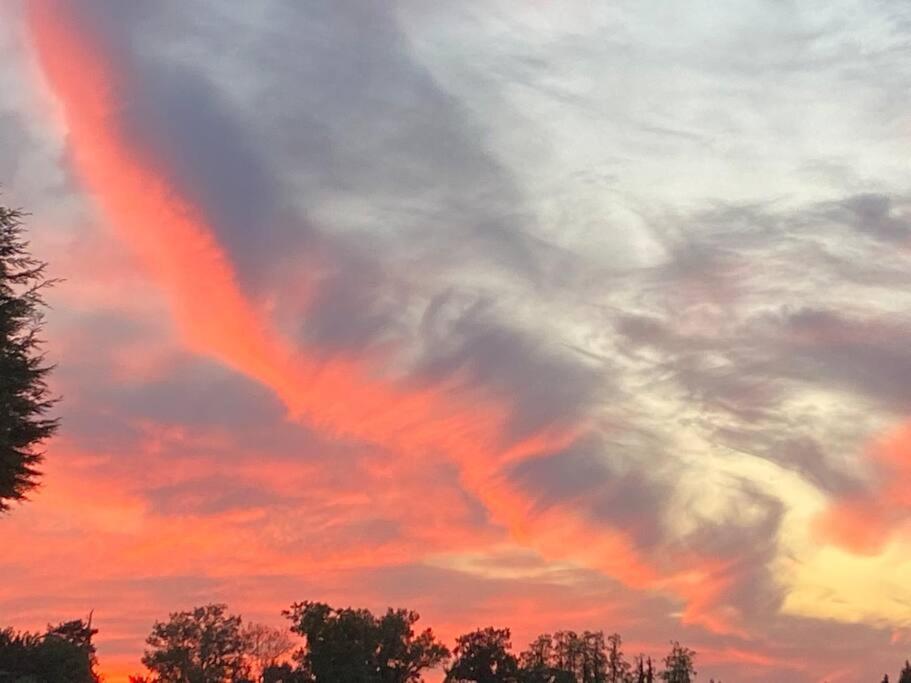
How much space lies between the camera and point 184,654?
141875 millimetres

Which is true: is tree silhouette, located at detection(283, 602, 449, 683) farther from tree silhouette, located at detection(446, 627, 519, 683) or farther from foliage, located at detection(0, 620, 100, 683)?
foliage, located at detection(0, 620, 100, 683)

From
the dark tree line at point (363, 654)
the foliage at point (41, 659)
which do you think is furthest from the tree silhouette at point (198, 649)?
the foliage at point (41, 659)

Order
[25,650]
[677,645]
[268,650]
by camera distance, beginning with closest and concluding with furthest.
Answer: [25,650]
[268,650]
[677,645]

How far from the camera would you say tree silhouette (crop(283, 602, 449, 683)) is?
118312 millimetres

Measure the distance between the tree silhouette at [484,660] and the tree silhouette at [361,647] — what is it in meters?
4.37

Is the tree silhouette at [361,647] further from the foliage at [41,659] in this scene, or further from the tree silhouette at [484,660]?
the foliage at [41,659]

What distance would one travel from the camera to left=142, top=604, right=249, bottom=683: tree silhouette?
14038 cm

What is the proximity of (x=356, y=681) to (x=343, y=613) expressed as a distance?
27.2 ft

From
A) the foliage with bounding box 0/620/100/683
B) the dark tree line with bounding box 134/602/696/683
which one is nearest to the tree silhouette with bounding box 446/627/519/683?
the dark tree line with bounding box 134/602/696/683

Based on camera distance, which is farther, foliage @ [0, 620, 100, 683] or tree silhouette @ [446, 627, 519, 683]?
tree silhouette @ [446, 627, 519, 683]

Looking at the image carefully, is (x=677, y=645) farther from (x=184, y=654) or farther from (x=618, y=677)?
(x=184, y=654)

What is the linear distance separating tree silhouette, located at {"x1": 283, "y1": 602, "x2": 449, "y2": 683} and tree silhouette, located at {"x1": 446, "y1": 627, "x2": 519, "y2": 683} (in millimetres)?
4375

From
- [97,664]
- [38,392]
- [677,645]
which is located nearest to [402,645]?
[97,664]

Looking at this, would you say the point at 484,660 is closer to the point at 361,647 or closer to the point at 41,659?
the point at 361,647
